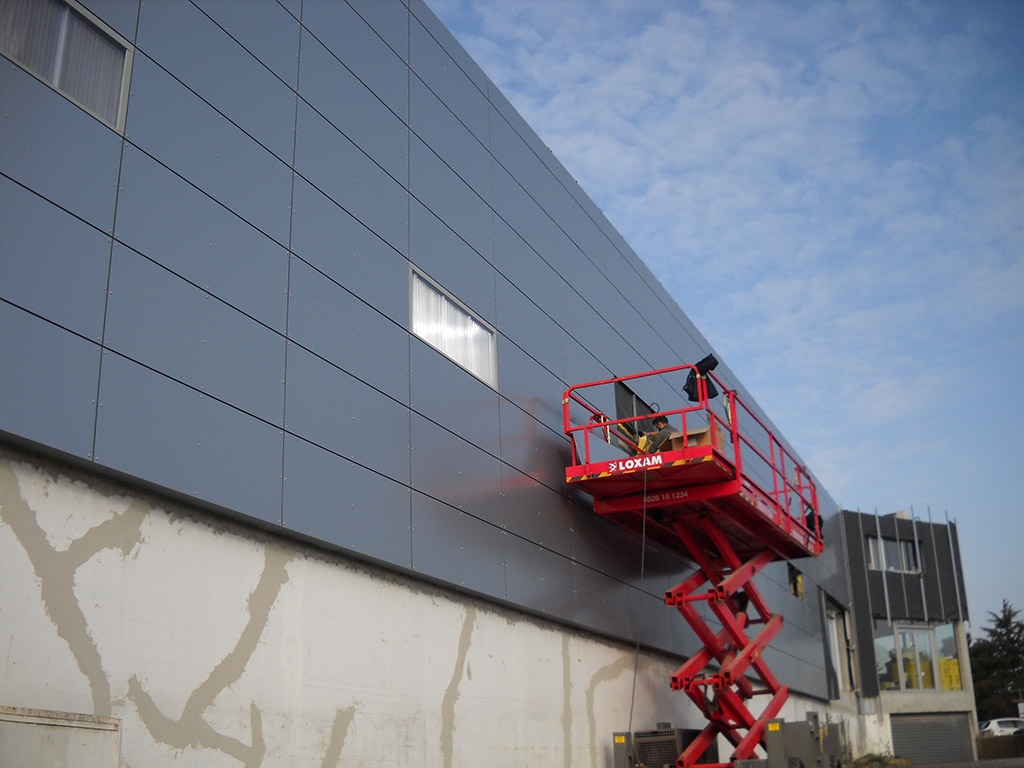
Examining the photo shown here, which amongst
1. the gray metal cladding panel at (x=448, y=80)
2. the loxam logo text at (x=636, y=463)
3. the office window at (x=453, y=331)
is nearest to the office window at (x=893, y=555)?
the loxam logo text at (x=636, y=463)

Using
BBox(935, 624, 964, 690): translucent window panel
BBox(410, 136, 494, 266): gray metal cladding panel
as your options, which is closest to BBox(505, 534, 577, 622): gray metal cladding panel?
BBox(410, 136, 494, 266): gray metal cladding panel

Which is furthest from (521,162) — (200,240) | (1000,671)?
(1000,671)

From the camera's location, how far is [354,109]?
1317 cm

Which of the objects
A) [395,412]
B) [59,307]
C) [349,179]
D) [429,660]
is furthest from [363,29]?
[429,660]

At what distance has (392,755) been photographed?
444 inches

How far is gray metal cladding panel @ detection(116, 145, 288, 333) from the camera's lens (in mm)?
9266

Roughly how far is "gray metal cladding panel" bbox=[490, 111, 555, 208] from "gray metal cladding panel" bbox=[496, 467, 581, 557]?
213 inches

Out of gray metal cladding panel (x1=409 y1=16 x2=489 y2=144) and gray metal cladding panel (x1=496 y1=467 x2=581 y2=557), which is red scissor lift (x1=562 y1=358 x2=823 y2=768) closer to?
gray metal cladding panel (x1=496 y1=467 x2=581 y2=557)

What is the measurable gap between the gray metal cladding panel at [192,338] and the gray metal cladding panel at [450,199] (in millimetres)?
4017

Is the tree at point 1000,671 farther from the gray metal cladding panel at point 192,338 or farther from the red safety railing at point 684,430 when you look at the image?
the gray metal cladding panel at point 192,338

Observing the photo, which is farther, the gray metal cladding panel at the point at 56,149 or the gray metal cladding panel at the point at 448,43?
the gray metal cladding panel at the point at 448,43

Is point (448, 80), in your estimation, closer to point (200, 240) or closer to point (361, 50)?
point (361, 50)

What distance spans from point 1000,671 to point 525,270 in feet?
238

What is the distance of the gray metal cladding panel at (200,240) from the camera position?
9.27 metres
